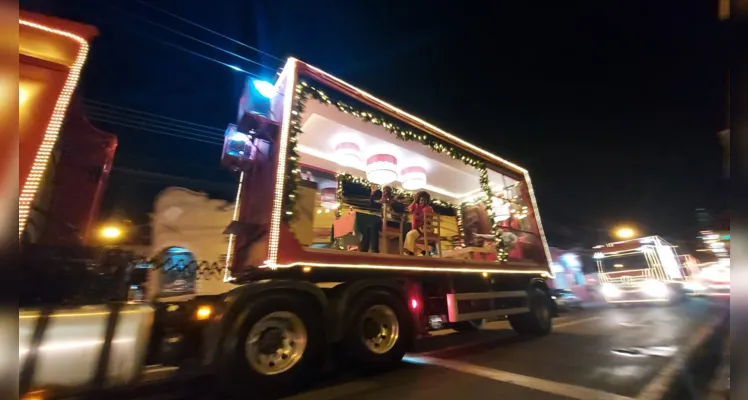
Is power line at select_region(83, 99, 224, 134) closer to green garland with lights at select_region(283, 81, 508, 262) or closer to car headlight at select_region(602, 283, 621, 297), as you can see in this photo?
green garland with lights at select_region(283, 81, 508, 262)

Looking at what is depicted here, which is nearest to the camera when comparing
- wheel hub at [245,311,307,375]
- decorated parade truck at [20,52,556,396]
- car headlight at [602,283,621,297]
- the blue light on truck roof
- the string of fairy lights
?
decorated parade truck at [20,52,556,396]

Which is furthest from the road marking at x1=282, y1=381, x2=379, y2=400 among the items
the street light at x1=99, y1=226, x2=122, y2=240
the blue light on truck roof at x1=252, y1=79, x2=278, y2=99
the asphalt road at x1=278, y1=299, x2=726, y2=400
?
the street light at x1=99, y1=226, x2=122, y2=240

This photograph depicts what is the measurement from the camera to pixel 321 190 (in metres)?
7.55

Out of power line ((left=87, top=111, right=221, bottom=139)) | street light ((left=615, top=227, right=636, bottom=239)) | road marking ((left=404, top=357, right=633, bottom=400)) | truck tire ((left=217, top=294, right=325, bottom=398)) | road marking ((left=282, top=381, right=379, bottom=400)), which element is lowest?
road marking ((left=282, top=381, right=379, bottom=400))

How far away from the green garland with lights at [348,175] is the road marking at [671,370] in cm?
272

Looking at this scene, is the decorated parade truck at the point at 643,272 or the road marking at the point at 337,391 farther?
the decorated parade truck at the point at 643,272

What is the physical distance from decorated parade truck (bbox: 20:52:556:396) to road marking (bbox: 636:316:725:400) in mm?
2172

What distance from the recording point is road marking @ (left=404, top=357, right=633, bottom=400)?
3.44m

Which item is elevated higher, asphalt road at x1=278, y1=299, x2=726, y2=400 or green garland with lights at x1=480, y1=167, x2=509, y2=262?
green garland with lights at x1=480, y1=167, x2=509, y2=262

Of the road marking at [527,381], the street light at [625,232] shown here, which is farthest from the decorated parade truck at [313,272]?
the street light at [625,232]

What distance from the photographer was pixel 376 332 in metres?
4.37

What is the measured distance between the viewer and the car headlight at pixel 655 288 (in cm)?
1534

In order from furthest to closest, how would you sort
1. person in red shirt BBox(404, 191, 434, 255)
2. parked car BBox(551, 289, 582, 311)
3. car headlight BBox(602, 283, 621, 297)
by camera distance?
car headlight BBox(602, 283, 621, 297) → parked car BBox(551, 289, 582, 311) → person in red shirt BBox(404, 191, 434, 255)

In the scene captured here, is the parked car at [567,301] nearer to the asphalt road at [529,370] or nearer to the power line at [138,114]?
the asphalt road at [529,370]
